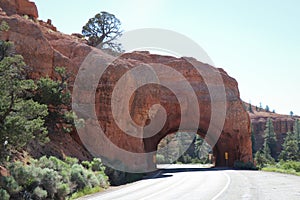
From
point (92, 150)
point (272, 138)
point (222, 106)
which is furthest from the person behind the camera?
point (272, 138)

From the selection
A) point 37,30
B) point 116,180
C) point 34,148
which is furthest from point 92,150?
point 37,30

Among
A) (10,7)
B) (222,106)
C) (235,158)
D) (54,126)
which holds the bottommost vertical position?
(235,158)

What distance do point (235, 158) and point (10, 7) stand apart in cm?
3232

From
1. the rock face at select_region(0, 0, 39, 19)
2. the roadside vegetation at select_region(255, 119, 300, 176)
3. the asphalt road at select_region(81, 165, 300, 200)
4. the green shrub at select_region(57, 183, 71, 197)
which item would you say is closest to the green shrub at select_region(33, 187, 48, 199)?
the green shrub at select_region(57, 183, 71, 197)

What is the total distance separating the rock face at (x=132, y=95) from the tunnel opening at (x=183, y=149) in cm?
2366

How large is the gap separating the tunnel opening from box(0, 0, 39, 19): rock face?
4109 cm

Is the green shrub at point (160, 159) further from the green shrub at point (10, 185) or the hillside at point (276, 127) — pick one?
the green shrub at point (10, 185)

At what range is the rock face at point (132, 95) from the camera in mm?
23406

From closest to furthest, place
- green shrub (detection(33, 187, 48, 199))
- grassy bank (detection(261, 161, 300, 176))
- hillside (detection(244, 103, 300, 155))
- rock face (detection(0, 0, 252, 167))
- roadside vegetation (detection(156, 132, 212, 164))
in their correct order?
green shrub (detection(33, 187, 48, 199)), rock face (detection(0, 0, 252, 167)), grassy bank (detection(261, 161, 300, 176)), roadside vegetation (detection(156, 132, 212, 164)), hillside (detection(244, 103, 300, 155))

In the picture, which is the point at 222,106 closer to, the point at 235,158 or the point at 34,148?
the point at 235,158

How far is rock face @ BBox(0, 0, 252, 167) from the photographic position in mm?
23406

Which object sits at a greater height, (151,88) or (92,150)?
(151,88)

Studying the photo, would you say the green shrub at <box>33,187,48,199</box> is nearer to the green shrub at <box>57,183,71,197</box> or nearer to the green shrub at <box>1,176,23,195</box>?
the green shrub at <box>1,176,23,195</box>

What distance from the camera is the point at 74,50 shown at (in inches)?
1127
